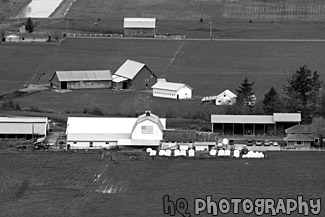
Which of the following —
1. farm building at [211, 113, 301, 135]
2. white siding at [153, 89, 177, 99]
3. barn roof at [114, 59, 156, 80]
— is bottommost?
farm building at [211, 113, 301, 135]

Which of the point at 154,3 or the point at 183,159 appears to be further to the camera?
the point at 154,3

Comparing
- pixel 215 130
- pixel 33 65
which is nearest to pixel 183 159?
pixel 215 130

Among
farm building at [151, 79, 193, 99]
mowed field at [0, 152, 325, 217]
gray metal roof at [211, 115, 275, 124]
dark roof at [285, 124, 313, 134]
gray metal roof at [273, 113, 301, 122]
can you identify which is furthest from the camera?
farm building at [151, 79, 193, 99]

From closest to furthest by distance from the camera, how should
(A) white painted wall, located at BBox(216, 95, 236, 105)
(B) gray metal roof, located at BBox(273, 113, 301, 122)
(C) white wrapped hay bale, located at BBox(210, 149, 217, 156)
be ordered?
1. (C) white wrapped hay bale, located at BBox(210, 149, 217, 156)
2. (B) gray metal roof, located at BBox(273, 113, 301, 122)
3. (A) white painted wall, located at BBox(216, 95, 236, 105)

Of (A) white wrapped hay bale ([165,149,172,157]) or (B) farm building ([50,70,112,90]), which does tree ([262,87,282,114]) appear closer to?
(A) white wrapped hay bale ([165,149,172,157])

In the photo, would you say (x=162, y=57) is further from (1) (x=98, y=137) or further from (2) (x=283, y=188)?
(2) (x=283, y=188)

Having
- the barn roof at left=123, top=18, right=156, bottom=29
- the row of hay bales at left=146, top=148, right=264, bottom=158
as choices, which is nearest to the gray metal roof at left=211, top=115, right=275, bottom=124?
the row of hay bales at left=146, top=148, right=264, bottom=158

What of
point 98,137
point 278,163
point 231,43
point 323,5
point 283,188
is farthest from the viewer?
point 323,5

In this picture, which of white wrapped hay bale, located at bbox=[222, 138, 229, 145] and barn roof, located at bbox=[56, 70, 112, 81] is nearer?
white wrapped hay bale, located at bbox=[222, 138, 229, 145]

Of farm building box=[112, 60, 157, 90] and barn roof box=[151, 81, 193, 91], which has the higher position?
farm building box=[112, 60, 157, 90]
